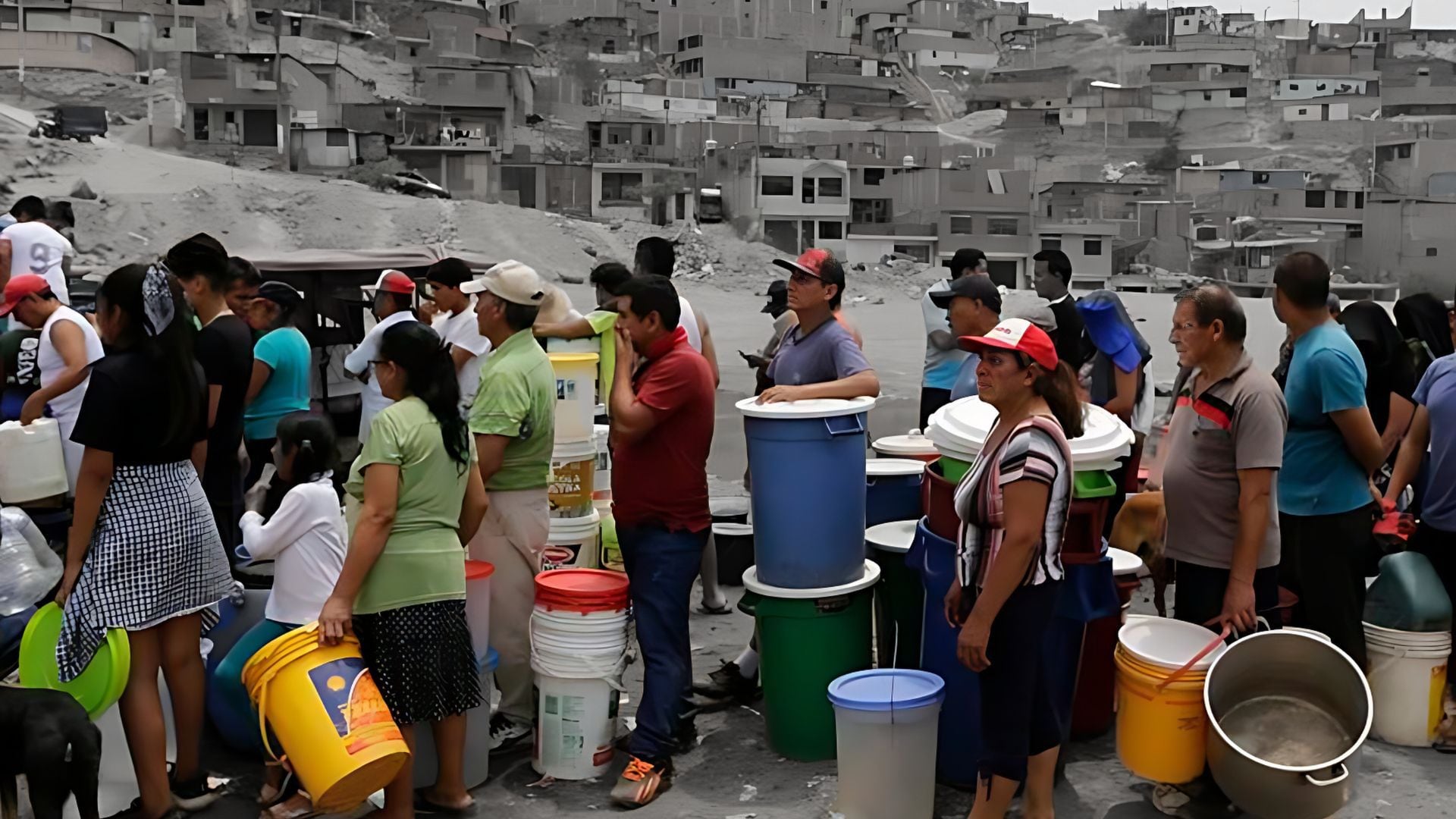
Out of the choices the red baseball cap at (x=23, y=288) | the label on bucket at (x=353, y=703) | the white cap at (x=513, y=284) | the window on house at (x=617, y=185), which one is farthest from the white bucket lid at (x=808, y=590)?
the window on house at (x=617, y=185)

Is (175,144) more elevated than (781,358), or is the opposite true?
(175,144)

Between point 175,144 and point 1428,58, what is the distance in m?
79.8

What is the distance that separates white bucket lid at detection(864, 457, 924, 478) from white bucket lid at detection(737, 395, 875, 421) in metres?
0.75

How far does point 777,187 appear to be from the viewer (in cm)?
5234

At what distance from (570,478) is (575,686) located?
156 centimetres

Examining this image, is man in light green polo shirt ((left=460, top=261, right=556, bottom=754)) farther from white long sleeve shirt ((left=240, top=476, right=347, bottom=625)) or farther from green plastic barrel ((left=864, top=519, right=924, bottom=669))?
green plastic barrel ((left=864, top=519, right=924, bottom=669))

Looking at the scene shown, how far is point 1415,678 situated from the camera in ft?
16.8

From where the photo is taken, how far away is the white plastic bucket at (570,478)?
6.14 m

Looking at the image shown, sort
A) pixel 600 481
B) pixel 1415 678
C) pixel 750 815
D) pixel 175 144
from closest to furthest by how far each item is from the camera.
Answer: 1. pixel 750 815
2. pixel 1415 678
3. pixel 600 481
4. pixel 175 144

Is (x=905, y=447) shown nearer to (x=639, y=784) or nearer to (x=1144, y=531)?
(x=1144, y=531)

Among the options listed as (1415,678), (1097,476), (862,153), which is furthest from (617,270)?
(862,153)

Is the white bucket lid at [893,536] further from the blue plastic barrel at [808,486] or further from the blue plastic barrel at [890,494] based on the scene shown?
the blue plastic barrel at [808,486]

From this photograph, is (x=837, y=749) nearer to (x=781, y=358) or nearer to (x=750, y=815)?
(x=750, y=815)

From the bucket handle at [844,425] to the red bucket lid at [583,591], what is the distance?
99 centimetres
